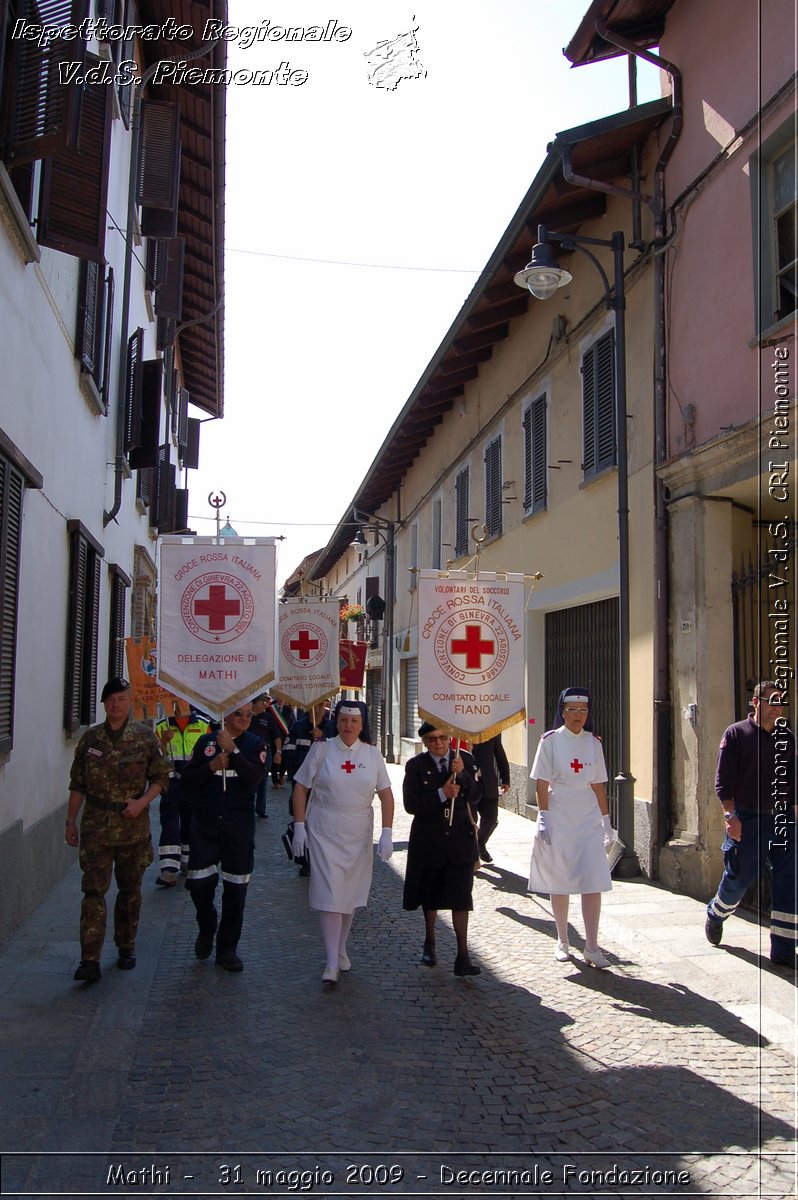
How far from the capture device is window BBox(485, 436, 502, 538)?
1631 centimetres

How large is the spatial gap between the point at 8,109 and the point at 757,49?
5662 mm

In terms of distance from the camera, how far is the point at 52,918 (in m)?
7.99

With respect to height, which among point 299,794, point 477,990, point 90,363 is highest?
point 90,363

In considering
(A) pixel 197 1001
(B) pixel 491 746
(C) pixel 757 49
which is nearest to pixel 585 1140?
(A) pixel 197 1001

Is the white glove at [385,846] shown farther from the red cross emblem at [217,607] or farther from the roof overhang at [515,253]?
the roof overhang at [515,253]

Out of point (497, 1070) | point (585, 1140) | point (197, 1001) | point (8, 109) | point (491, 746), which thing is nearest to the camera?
point (585, 1140)

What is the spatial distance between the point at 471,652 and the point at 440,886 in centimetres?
172

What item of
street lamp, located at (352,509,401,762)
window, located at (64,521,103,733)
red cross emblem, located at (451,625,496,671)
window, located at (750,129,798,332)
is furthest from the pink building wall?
street lamp, located at (352,509,401,762)

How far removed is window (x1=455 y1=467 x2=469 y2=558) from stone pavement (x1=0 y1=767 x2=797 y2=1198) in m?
11.6

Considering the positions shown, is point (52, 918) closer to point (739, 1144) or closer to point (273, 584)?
point (273, 584)

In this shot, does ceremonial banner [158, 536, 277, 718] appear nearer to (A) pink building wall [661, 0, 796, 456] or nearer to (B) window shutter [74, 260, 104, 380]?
(B) window shutter [74, 260, 104, 380]

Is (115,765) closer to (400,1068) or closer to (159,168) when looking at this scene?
(400,1068)

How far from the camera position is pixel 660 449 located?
Answer: 975cm

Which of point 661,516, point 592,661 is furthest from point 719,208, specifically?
point 592,661
